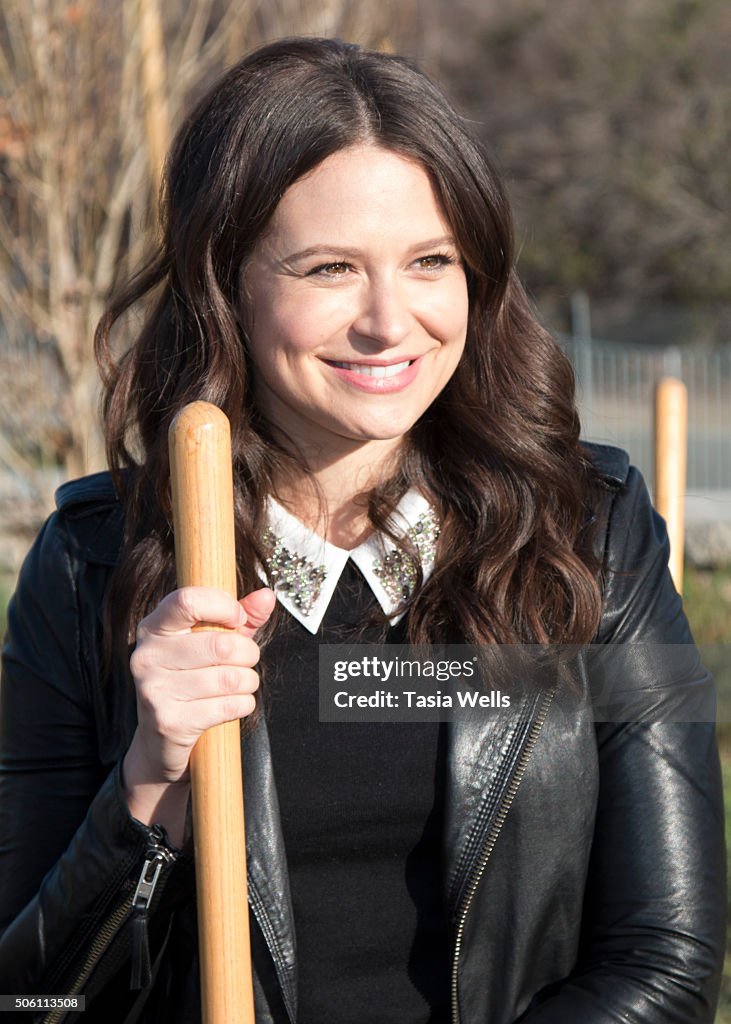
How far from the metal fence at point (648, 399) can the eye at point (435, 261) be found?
6.84m

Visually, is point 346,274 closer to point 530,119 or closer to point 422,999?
point 422,999

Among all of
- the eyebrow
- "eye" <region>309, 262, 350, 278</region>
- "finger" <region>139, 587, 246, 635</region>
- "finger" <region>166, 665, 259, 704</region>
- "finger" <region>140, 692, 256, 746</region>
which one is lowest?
"finger" <region>140, 692, 256, 746</region>

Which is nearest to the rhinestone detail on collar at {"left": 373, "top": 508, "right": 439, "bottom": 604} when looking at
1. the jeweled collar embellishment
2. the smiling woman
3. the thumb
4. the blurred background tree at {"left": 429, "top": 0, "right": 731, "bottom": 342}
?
the jeweled collar embellishment

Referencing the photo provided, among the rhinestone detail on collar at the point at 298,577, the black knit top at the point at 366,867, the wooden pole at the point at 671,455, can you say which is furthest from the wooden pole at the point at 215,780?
the wooden pole at the point at 671,455

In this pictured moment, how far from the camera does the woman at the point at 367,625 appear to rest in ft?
5.55

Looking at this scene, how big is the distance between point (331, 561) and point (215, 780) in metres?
0.59

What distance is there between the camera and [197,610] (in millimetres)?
1348

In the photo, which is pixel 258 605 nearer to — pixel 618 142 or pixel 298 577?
pixel 298 577

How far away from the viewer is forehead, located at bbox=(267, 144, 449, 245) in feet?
5.58

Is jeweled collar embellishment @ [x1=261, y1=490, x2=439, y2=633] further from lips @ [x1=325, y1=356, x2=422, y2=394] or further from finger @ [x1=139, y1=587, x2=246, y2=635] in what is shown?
finger @ [x1=139, y1=587, x2=246, y2=635]

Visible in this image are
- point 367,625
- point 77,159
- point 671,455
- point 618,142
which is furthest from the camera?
point 618,142

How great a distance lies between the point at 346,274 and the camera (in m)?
1.72

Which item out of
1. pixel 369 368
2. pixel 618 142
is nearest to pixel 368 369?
pixel 369 368

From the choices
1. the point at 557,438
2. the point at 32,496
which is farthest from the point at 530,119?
the point at 557,438
